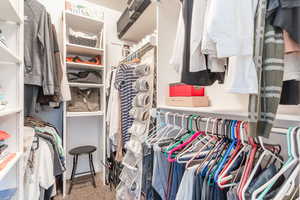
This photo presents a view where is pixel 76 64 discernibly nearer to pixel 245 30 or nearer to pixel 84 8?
pixel 84 8

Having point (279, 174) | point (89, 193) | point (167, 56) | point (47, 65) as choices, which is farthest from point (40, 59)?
point (279, 174)

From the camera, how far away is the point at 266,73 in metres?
0.47

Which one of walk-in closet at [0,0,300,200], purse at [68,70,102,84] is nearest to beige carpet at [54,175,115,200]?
walk-in closet at [0,0,300,200]

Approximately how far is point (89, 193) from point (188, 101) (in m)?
1.63

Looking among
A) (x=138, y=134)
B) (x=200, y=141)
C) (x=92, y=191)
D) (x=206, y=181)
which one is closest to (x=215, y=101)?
(x=200, y=141)

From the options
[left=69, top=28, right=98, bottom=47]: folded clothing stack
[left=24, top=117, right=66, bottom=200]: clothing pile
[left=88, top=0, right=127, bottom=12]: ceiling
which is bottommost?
[left=24, top=117, right=66, bottom=200]: clothing pile

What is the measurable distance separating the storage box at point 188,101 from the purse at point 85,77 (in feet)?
3.80

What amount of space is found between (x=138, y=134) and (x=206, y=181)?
2.45 feet

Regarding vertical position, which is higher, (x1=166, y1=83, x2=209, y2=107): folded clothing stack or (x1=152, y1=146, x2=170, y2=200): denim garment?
(x1=166, y1=83, x2=209, y2=107): folded clothing stack

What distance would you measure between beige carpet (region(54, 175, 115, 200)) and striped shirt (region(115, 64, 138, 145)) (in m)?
0.76

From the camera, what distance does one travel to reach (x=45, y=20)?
1505mm

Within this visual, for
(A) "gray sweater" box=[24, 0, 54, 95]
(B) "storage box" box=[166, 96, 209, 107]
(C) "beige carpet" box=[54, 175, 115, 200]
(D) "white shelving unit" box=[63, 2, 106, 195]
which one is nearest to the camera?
(B) "storage box" box=[166, 96, 209, 107]

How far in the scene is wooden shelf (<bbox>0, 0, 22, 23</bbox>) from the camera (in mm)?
743

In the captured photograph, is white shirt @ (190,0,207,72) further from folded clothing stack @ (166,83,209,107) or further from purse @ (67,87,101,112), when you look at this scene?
purse @ (67,87,101,112)
